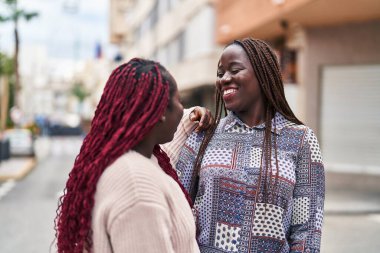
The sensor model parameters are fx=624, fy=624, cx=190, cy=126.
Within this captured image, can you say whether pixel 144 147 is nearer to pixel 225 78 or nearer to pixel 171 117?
pixel 171 117

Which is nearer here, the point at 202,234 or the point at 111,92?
the point at 111,92

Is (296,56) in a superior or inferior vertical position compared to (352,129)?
superior

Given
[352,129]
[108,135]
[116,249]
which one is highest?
[108,135]

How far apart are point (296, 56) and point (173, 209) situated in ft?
52.3

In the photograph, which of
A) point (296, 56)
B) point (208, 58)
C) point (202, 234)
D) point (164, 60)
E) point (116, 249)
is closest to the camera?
point (116, 249)

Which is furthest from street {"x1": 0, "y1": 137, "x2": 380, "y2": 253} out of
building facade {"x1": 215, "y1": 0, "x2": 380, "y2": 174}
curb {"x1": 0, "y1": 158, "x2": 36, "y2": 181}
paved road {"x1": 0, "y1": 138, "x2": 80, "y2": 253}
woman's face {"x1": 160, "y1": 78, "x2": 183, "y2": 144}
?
woman's face {"x1": 160, "y1": 78, "x2": 183, "y2": 144}

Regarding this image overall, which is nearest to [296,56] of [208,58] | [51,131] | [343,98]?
[343,98]

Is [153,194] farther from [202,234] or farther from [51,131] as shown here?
[51,131]

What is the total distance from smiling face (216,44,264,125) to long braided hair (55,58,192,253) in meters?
0.66

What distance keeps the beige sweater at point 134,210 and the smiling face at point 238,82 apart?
790mm

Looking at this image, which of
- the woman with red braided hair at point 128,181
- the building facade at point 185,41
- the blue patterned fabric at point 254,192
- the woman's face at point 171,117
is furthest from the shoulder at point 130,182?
the building facade at point 185,41

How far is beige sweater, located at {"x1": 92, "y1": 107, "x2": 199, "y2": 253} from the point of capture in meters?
1.62

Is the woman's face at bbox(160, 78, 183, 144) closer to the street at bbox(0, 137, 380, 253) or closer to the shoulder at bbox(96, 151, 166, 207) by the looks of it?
the shoulder at bbox(96, 151, 166, 207)

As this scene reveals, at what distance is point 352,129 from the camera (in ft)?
49.2
